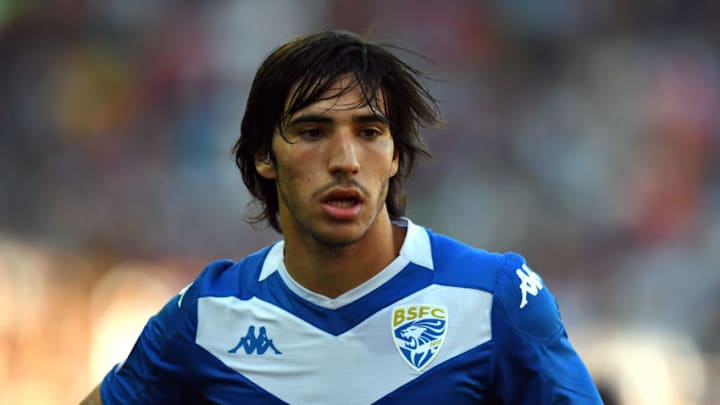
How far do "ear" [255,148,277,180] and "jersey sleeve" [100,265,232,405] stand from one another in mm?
390

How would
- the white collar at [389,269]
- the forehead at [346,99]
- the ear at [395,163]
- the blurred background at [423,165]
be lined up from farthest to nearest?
the blurred background at [423,165] → the ear at [395,163] → the white collar at [389,269] → the forehead at [346,99]

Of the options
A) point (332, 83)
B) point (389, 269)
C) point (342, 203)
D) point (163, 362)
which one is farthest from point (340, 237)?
point (163, 362)

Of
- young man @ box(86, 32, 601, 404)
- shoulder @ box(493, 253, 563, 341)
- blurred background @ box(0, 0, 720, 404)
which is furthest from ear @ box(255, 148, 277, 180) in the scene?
blurred background @ box(0, 0, 720, 404)

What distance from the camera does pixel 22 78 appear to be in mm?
12820

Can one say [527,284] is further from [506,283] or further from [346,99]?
[346,99]

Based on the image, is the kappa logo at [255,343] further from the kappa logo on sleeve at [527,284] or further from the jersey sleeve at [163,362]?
the kappa logo on sleeve at [527,284]

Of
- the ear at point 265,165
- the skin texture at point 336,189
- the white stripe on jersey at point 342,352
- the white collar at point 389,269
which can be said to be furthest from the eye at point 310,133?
the white stripe on jersey at point 342,352

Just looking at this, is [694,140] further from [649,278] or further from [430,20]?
[430,20]

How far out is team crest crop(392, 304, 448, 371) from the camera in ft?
10.6

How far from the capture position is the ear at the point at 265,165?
3.58 metres

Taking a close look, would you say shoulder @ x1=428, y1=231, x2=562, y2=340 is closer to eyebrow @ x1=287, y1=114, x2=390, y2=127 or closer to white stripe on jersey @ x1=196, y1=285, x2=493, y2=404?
white stripe on jersey @ x1=196, y1=285, x2=493, y2=404

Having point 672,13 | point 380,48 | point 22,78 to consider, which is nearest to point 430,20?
point 672,13

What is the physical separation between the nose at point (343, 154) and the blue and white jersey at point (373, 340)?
0.37 m

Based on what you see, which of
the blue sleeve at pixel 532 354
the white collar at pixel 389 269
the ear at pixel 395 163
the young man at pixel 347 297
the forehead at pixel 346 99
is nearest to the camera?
the blue sleeve at pixel 532 354
